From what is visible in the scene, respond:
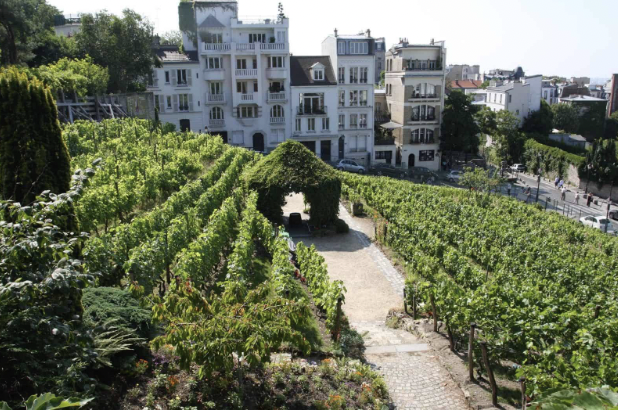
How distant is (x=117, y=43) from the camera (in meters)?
47.8

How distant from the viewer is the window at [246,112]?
56.0 metres

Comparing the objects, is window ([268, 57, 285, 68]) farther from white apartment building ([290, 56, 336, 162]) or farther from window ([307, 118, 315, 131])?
window ([307, 118, 315, 131])

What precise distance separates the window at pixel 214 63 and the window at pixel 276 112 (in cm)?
699

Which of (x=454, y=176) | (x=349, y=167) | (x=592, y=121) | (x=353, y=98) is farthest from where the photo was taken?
(x=592, y=121)

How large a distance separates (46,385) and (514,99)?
7526 cm

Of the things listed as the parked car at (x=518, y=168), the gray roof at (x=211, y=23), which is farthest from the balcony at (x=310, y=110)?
the parked car at (x=518, y=168)

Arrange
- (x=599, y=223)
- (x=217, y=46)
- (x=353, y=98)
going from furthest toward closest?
(x=353, y=98) < (x=217, y=46) < (x=599, y=223)

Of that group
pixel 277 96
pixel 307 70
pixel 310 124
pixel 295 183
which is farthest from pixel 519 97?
pixel 295 183

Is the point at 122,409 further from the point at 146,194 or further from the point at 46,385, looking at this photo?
the point at 146,194

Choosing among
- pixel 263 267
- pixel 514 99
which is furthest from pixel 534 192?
pixel 263 267

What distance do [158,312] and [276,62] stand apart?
1860 inches

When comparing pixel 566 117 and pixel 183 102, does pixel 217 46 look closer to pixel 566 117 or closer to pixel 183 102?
pixel 183 102

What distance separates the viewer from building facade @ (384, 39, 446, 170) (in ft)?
197

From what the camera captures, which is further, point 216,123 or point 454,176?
point 454,176
